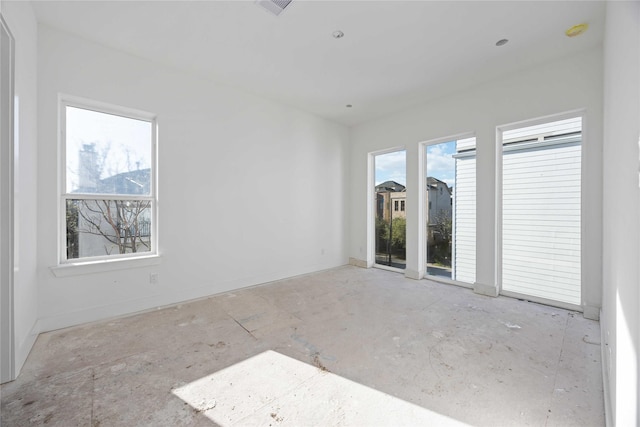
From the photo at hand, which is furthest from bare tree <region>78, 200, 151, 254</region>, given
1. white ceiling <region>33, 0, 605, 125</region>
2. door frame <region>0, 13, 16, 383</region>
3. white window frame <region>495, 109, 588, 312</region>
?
white window frame <region>495, 109, 588, 312</region>

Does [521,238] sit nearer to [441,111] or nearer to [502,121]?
[502,121]

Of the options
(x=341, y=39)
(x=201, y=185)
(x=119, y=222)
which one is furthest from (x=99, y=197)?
(x=341, y=39)

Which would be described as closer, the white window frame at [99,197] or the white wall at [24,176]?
the white wall at [24,176]

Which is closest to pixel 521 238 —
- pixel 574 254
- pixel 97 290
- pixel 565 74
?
pixel 574 254

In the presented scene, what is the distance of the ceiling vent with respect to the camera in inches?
91.0

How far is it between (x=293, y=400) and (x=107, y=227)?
2829 millimetres

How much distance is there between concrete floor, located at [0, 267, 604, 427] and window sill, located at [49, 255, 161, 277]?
56cm

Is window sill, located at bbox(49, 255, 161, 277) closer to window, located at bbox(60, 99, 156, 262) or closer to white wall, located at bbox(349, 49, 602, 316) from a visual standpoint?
window, located at bbox(60, 99, 156, 262)

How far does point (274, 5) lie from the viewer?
235cm

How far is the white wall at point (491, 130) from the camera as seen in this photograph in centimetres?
294

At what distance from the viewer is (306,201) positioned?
16.1ft

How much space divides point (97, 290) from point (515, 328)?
4.38 meters

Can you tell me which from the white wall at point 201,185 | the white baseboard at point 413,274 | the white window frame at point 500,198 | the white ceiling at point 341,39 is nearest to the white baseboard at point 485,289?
the white window frame at point 500,198

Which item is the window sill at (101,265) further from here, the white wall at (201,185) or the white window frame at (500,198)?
the white window frame at (500,198)
